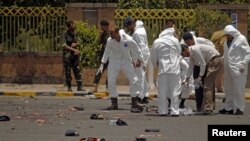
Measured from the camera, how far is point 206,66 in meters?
17.3

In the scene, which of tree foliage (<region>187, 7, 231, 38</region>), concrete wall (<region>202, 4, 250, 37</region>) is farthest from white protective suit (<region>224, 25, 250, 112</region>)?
concrete wall (<region>202, 4, 250, 37</region>)

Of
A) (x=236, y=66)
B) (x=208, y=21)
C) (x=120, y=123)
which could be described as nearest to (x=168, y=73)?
(x=236, y=66)

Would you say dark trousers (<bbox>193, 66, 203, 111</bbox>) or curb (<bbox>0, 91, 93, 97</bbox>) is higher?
dark trousers (<bbox>193, 66, 203, 111</bbox>)

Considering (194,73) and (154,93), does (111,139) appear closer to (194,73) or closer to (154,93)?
(194,73)

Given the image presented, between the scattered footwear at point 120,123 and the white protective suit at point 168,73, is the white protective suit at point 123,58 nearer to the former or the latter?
the white protective suit at point 168,73

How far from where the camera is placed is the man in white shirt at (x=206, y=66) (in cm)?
1716

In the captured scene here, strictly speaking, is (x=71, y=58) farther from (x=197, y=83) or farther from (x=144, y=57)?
(x=197, y=83)

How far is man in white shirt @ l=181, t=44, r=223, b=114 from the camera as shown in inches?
675

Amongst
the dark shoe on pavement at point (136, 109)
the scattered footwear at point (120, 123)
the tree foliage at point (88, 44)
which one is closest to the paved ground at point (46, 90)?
the tree foliage at point (88, 44)

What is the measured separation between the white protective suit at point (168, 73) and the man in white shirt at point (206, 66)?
0.40 m

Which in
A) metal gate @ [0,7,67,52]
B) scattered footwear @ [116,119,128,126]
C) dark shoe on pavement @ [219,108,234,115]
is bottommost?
dark shoe on pavement @ [219,108,234,115]

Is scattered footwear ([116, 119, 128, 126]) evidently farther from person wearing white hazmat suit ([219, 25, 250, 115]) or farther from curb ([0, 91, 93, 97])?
curb ([0, 91, 93, 97])

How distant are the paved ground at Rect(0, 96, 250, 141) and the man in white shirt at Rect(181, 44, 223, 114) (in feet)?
1.14

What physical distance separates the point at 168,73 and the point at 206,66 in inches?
38.1
